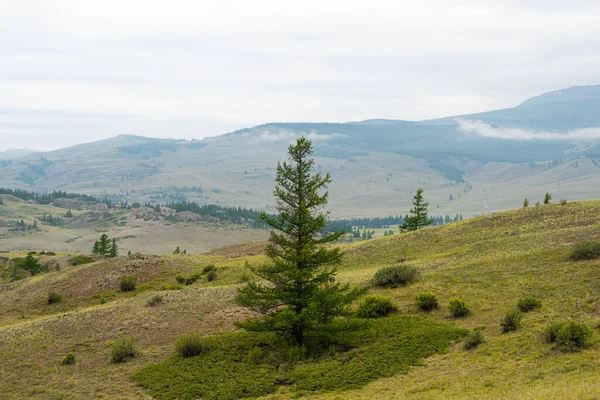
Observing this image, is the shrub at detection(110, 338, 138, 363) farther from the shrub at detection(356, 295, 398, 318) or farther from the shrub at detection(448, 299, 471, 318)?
the shrub at detection(448, 299, 471, 318)

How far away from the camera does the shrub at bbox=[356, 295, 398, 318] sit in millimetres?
30969

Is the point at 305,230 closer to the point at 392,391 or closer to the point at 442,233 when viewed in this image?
the point at 392,391

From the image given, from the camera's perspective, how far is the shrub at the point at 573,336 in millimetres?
20578

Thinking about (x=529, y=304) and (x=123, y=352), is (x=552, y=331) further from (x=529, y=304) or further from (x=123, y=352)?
(x=123, y=352)

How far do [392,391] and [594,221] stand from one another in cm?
3688

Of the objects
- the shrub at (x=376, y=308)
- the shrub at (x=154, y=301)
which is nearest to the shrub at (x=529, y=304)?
the shrub at (x=376, y=308)

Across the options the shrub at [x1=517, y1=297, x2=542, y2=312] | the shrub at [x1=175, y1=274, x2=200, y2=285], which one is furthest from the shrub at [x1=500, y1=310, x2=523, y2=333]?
the shrub at [x1=175, y1=274, x2=200, y2=285]

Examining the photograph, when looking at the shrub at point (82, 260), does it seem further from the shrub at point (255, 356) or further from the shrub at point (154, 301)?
the shrub at point (255, 356)

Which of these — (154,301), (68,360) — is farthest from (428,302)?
(68,360)

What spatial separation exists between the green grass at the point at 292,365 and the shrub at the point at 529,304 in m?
4.06

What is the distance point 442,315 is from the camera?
29312mm

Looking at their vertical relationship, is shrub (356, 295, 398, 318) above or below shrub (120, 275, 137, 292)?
above

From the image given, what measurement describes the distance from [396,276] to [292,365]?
49.3ft

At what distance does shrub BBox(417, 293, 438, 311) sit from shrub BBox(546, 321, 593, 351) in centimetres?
939
